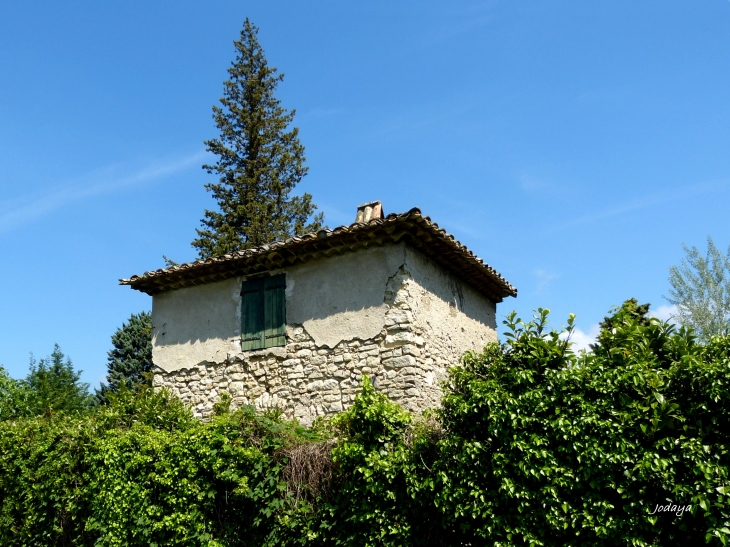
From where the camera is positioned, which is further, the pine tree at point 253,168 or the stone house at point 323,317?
the pine tree at point 253,168

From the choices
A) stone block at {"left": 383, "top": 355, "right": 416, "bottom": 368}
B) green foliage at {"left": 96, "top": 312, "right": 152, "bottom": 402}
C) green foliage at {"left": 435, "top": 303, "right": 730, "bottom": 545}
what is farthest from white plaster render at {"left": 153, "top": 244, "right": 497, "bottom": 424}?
green foliage at {"left": 96, "top": 312, "right": 152, "bottom": 402}

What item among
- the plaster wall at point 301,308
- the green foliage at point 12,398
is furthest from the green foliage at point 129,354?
the plaster wall at point 301,308

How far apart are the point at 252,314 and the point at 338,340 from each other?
2.01m

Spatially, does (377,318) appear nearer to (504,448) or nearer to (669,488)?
(504,448)

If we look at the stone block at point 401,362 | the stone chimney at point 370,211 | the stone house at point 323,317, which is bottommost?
the stone block at point 401,362

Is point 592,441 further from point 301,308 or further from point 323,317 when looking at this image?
point 301,308

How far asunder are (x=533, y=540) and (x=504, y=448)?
0.91m

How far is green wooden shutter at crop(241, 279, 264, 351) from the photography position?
11.9 meters

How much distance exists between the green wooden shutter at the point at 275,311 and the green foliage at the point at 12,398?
8008mm

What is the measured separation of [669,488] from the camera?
5820 mm

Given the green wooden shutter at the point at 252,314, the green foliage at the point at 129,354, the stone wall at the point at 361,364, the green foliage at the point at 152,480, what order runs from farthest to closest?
the green foliage at the point at 129,354, the green wooden shutter at the point at 252,314, the stone wall at the point at 361,364, the green foliage at the point at 152,480

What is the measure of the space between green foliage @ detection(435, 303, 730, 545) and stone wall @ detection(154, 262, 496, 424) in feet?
10.1

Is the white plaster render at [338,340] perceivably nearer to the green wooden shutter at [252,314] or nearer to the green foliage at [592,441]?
the green wooden shutter at [252,314]

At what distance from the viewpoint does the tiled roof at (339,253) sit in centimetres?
1055
